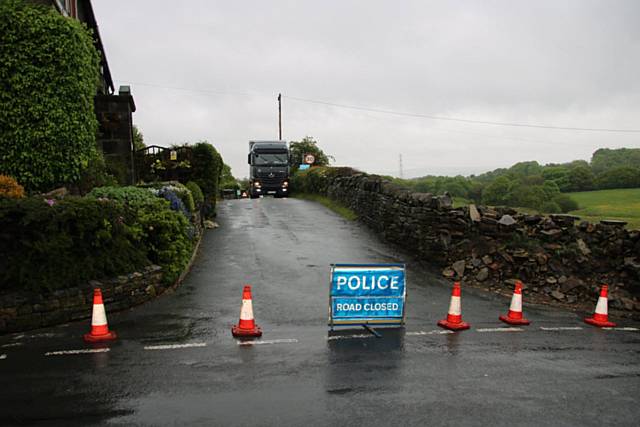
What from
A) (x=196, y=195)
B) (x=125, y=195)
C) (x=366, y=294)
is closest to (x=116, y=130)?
(x=196, y=195)

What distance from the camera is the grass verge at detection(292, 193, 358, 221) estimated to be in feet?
68.3

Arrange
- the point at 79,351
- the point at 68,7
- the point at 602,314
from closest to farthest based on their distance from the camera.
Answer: the point at 79,351
the point at 602,314
the point at 68,7

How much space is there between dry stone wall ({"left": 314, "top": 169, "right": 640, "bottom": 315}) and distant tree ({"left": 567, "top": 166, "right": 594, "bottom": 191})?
477 cm

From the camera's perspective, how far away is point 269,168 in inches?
1275

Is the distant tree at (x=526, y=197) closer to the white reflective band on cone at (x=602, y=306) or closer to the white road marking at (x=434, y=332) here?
the white reflective band on cone at (x=602, y=306)

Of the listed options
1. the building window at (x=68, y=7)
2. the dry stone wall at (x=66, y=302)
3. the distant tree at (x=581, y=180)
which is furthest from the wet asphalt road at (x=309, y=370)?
the building window at (x=68, y=7)

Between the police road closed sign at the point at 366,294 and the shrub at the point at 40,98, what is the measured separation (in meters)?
7.93

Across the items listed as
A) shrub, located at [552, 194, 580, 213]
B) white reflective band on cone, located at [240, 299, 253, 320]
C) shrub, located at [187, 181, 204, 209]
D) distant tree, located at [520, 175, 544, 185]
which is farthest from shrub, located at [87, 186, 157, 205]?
distant tree, located at [520, 175, 544, 185]

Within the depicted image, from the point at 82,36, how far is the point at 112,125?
3805mm

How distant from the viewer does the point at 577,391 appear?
18.2ft

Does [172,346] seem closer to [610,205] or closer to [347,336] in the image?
[347,336]

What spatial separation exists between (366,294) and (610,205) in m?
9.73

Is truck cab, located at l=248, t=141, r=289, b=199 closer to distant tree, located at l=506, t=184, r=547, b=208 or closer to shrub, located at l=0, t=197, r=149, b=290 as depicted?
distant tree, located at l=506, t=184, r=547, b=208

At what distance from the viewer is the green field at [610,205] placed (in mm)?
12359
